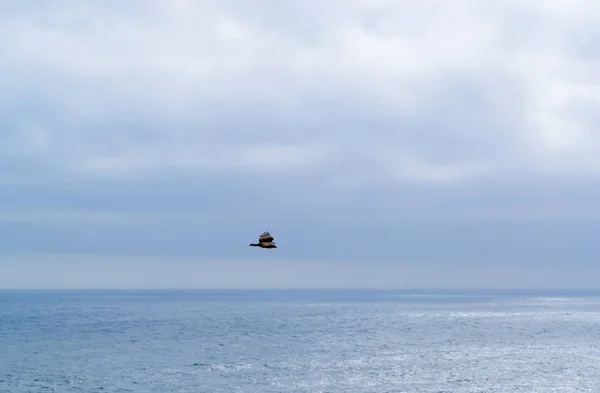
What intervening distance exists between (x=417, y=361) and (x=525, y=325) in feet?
289

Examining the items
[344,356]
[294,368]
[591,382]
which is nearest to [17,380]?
[294,368]

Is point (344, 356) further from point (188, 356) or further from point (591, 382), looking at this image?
point (591, 382)


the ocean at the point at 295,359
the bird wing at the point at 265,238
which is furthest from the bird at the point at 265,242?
the ocean at the point at 295,359

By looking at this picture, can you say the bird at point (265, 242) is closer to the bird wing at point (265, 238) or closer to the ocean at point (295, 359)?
the bird wing at point (265, 238)

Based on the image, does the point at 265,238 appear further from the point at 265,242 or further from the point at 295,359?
the point at 295,359

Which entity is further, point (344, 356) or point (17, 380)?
point (344, 356)

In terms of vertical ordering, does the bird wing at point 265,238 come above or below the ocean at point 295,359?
above

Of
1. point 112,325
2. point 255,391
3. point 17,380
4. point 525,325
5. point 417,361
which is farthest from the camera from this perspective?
point 525,325

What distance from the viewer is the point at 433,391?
76.2 metres

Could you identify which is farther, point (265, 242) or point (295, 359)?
point (295, 359)

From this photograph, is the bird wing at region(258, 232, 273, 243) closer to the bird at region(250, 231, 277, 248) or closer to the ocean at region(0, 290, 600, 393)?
the bird at region(250, 231, 277, 248)

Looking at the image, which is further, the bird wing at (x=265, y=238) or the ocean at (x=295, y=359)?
the ocean at (x=295, y=359)

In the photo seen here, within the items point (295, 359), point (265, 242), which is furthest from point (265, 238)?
point (295, 359)

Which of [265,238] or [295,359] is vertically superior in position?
[265,238]
